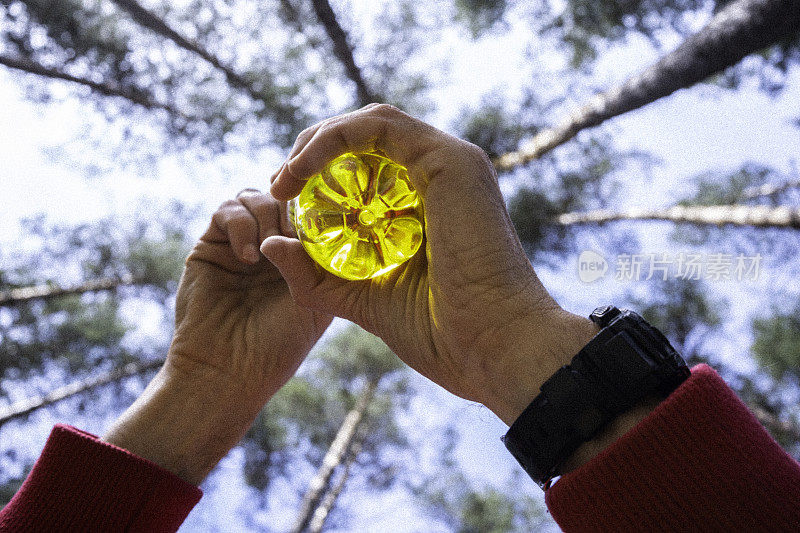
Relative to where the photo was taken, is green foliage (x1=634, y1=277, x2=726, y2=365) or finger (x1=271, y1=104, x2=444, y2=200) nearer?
finger (x1=271, y1=104, x2=444, y2=200)

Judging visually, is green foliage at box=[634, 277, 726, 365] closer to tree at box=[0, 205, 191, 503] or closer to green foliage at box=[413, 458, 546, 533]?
green foliage at box=[413, 458, 546, 533]

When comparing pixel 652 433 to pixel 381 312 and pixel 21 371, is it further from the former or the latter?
pixel 21 371

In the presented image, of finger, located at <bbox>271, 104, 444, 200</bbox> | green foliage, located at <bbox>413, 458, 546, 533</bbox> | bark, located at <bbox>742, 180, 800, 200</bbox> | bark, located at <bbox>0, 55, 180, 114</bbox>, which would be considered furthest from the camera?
green foliage, located at <bbox>413, 458, 546, 533</bbox>

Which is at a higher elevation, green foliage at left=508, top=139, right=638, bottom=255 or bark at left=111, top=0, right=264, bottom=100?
bark at left=111, top=0, right=264, bottom=100

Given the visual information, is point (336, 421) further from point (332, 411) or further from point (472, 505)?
point (472, 505)

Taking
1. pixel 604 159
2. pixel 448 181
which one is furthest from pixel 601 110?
pixel 448 181

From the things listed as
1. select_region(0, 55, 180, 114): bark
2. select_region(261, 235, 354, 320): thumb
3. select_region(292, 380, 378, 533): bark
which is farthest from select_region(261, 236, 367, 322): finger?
select_region(292, 380, 378, 533): bark

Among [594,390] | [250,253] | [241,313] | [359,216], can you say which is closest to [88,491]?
[241,313]

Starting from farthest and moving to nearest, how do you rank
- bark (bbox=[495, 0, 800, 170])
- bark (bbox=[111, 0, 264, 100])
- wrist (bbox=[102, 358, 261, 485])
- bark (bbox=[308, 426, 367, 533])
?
1. bark (bbox=[308, 426, 367, 533])
2. bark (bbox=[111, 0, 264, 100])
3. bark (bbox=[495, 0, 800, 170])
4. wrist (bbox=[102, 358, 261, 485])

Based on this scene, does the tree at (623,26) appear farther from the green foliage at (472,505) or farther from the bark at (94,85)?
the green foliage at (472,505)
